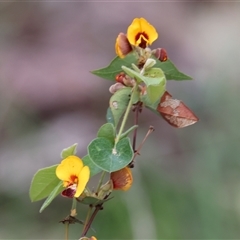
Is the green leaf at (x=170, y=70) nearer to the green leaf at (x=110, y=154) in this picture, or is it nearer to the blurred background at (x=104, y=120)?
the green leaf at (x=110, y=154)

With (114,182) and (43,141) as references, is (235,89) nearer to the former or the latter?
(43,141)

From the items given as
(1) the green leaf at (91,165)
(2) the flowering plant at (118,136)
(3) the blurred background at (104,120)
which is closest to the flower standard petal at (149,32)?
(2) the flowering plant at (118,136)

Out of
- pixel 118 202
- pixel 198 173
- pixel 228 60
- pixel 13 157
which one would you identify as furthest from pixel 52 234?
pixel 228 60

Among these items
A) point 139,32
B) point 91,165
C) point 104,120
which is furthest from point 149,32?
point 104,120

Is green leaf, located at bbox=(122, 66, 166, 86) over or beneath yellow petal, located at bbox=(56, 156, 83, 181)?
over

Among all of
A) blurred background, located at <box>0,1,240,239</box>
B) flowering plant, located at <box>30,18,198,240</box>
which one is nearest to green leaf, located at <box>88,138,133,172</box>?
flowering plant, located at <box>30,18,198,240</box>

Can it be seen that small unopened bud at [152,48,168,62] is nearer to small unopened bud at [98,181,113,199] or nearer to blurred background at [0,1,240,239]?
small unopened bud at [98,181,113,199]
